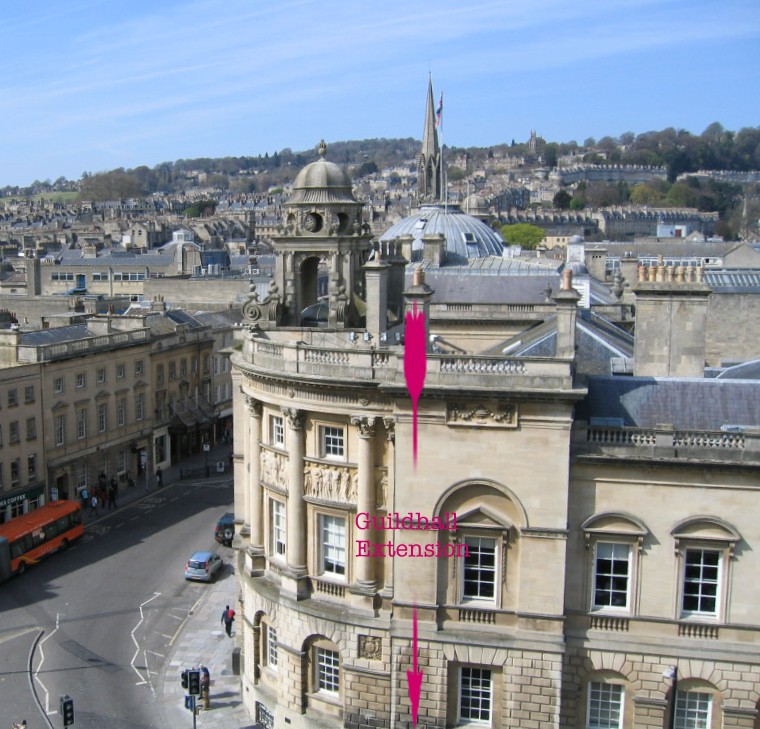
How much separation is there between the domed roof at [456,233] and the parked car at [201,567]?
974 inches

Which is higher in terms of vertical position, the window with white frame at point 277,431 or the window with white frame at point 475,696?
the window with white frame at point 277,431

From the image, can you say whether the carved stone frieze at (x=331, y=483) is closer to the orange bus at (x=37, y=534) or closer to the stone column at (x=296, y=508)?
the stone column at (x=296, y=508)

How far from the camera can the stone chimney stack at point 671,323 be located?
2905 cm

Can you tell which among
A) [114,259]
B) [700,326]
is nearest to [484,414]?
[700,326]

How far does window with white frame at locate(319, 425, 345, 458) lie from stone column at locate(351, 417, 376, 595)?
93 cm

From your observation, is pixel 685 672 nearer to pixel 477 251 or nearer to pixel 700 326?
pixel 700 326

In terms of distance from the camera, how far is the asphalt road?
31.7m

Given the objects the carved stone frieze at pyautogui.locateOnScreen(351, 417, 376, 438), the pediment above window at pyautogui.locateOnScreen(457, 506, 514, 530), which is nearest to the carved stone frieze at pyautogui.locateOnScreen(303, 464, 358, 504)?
the carved stone frieze at pyautogui.locateOnScreen(351, 417, 376, 438)

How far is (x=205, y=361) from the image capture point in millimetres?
67875

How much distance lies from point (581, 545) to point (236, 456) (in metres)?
14.5

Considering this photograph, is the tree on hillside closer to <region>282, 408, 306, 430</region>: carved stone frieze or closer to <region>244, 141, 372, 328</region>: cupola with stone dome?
<region>244, 141, 372, 328</region>: cupola with stone dome

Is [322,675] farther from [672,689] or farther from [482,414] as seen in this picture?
[672,689]

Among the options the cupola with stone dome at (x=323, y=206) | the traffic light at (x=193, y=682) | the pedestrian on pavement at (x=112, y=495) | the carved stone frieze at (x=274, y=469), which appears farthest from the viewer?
the pedestrian on pavement at (x=112, y=495)

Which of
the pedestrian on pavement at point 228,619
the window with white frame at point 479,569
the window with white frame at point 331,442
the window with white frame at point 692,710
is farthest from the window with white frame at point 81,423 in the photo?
the window with white frame at point 692,710
